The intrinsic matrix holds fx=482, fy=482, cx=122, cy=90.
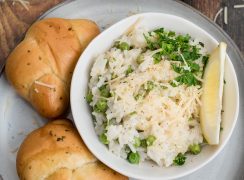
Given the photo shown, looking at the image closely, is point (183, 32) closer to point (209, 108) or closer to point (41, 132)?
point (209, 108)

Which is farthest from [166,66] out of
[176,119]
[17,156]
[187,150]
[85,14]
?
[17,156]

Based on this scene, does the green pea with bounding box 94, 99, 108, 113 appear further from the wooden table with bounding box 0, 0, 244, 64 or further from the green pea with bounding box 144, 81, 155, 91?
the wooden table with bounding box 0, 0, 244, 64

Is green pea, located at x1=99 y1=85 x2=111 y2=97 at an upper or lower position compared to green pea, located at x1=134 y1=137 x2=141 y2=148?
upper

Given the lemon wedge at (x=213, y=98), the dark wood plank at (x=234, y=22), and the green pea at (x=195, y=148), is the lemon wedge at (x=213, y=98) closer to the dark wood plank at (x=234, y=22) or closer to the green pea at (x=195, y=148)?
the green pea at (x=195, y=148)

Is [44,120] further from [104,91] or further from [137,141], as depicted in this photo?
[137,141]

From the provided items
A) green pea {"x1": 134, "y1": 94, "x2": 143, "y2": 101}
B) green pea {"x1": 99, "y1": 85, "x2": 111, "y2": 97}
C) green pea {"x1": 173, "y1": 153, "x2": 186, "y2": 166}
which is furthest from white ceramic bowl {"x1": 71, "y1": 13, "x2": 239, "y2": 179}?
green pea {"x1": 134, "y1": 94, "x2": 143, "y2": 101}

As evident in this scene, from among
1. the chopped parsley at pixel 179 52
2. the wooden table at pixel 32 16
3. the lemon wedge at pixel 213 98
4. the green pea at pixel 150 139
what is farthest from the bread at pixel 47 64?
the lemon wedge at pixel 213 98
